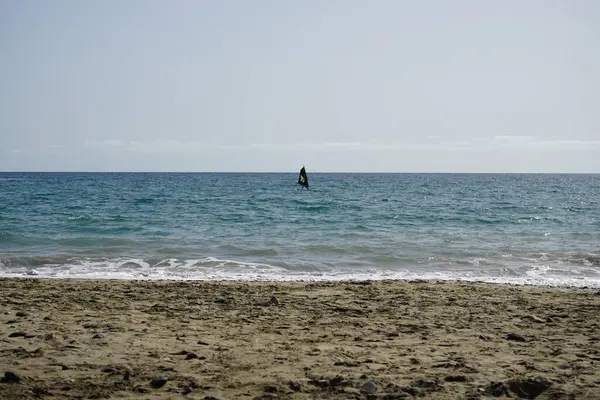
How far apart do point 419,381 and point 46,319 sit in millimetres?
5205

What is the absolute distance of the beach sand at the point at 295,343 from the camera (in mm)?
4754

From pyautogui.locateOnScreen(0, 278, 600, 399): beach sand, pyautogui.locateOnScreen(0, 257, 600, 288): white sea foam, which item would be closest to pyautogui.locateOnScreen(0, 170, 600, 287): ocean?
pyautogui.locateOnScreen(0, 257, 600, 288): white sea foam

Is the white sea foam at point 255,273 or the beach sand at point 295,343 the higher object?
the beach sand at point 295,343

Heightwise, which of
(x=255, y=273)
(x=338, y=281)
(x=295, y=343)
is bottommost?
(x=255, y=273)

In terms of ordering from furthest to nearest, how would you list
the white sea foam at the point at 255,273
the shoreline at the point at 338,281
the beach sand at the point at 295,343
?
the white sea foam at the point at 255,273, the shoreline at the point at 338,281, the beach sand at the point at 295,343

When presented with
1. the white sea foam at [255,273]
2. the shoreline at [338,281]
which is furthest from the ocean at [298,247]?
the shoreline at [338,281]

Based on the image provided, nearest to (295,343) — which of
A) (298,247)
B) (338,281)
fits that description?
(338,281)

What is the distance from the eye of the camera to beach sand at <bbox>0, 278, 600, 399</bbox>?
4.75 metres

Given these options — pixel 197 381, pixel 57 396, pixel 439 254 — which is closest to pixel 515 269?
pixel 439 254

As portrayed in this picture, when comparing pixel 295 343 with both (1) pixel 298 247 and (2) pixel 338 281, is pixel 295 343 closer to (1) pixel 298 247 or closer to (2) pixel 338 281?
(2) pixel 338 281

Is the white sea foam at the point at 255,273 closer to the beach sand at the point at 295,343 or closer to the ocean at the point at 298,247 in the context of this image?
the ocean at the point at 298,247

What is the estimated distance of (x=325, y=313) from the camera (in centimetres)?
778

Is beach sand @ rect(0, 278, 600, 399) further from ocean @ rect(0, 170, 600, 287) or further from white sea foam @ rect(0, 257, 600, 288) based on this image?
ocean @ rect(0, 170, 600, 287)

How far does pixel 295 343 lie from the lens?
243 inches
